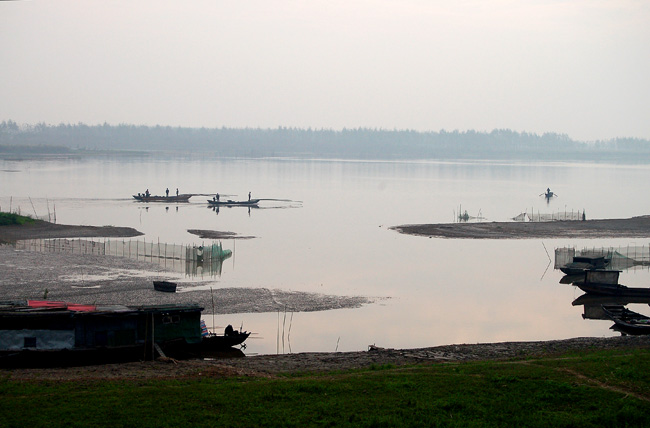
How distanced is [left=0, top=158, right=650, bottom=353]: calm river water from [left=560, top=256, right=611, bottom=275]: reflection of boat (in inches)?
56.8

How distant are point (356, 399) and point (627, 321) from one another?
20917 millimetres

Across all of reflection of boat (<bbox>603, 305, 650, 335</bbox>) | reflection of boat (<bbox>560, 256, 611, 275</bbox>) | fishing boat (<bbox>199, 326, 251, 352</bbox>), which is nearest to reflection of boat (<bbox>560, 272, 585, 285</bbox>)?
reflection of boat (<bbox>560, 256, 611, 275</bbox>)

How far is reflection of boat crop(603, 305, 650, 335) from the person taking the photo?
33188 millimetres

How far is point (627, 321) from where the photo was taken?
34812 mm

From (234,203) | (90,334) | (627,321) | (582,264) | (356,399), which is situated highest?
(356,399)

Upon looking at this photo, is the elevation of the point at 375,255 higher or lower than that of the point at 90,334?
lower

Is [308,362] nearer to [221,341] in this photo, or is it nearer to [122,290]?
[221,341]

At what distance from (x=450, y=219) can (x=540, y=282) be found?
37218mm

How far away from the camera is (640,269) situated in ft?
186

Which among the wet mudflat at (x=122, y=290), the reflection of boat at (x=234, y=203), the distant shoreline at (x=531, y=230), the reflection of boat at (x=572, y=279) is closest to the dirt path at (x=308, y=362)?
the wet mudflat at (x=122, y=290)

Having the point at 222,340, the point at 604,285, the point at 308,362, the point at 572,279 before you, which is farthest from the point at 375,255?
the point at 308,362

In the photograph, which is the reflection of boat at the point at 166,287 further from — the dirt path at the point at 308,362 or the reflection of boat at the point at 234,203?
the reflection of boat at the point at 234,203

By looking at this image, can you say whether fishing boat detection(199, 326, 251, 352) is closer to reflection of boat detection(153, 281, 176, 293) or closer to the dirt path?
the dirt path

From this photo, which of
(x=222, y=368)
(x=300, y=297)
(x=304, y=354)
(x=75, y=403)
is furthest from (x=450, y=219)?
(x=75, y=403)
